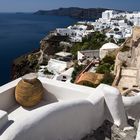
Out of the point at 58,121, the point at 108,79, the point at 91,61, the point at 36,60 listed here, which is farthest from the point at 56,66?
the point at 58,121

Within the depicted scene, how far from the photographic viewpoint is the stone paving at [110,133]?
447 centimetres

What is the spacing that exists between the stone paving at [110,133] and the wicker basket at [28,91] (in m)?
1.07

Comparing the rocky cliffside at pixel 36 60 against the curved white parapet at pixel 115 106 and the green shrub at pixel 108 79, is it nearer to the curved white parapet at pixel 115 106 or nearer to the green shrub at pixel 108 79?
the green shrub at pixel 108 79

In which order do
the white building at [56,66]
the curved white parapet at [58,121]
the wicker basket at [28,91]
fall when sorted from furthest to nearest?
1. the white building at [56,66]
2. the wicker basket at [28,91]
3. the curved white parapet at [58,121]

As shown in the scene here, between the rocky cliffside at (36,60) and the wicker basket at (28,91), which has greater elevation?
the wicker basket at (28,91)

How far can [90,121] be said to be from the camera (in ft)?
14.5

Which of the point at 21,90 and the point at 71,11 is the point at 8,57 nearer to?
the point at 21,90

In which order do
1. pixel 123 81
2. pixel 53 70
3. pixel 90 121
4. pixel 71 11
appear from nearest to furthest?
pixel 90 121 → pixel 123 81 → pixel 53 70 → pixel 71 11

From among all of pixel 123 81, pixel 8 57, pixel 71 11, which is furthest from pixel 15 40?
pixel 71 11

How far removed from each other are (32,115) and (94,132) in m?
1.34

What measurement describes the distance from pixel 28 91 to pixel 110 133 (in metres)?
1.45

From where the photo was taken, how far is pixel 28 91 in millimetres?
4633

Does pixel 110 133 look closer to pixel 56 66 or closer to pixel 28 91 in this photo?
pixel 28 91

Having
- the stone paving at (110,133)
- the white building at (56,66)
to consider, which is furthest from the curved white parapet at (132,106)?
the white building at (56,66)
